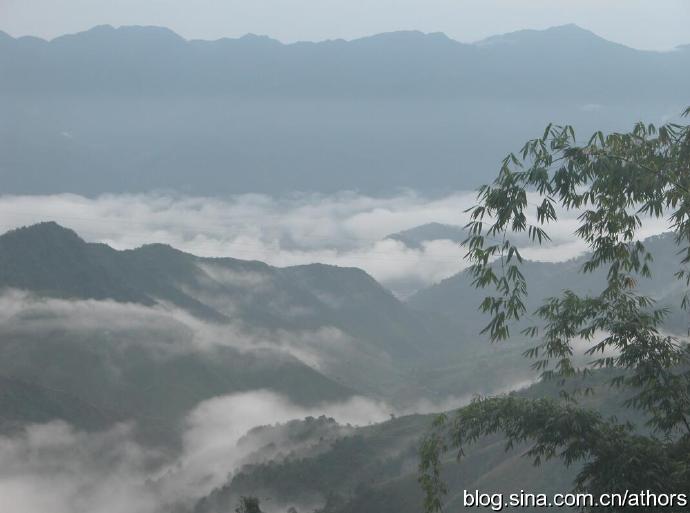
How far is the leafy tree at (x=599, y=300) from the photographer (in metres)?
24.4

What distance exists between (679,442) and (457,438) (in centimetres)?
648

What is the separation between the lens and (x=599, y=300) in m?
26.9

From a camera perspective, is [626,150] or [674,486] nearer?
[674,486]

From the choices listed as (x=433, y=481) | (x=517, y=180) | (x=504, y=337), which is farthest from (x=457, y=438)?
(x=517, y=180)

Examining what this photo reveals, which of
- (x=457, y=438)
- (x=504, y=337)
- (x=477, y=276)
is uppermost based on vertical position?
(x=477, y=276)

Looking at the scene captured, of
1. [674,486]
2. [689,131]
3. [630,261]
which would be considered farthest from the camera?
[630,261]

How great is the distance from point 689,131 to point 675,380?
7.35 m

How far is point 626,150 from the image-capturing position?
25.4m

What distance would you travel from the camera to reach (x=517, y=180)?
24.7m

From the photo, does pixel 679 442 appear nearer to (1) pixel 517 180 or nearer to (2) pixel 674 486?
(2) pixel 674 486

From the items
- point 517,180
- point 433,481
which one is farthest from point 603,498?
point 517,180

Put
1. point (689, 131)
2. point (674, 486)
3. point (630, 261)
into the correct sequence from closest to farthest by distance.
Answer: point (674, 486), point (689, 131), point (630, 261)

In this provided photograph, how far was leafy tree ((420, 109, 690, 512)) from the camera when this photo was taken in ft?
79.9

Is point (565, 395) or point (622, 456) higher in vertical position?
point (565, 395)
